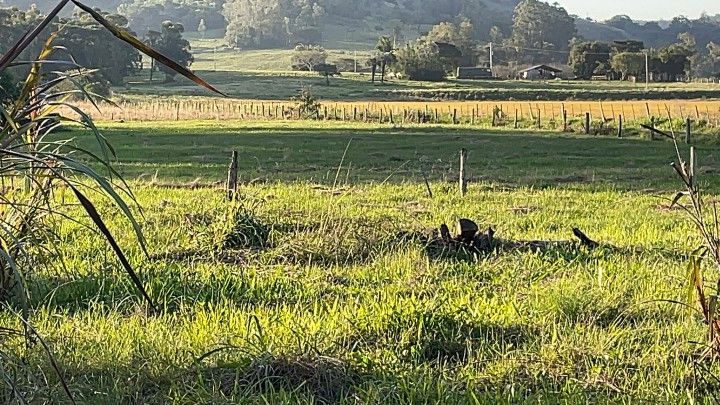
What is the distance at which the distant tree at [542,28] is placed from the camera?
157m

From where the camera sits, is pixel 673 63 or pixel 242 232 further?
pixel 673 63

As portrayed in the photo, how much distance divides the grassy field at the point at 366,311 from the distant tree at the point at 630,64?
286ft

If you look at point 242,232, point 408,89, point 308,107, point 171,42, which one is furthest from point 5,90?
point 171,42

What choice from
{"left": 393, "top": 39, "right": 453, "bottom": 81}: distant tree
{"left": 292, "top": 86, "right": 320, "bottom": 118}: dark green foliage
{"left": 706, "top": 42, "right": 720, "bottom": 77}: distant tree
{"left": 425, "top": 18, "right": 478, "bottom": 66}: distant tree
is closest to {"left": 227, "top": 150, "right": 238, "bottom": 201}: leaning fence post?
{"left": 292, "top": 86, "right": 320, "bottom": 118}: dark green foliage

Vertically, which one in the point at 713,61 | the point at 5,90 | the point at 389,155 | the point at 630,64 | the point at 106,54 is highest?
the point at 106,54

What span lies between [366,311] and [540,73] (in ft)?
364

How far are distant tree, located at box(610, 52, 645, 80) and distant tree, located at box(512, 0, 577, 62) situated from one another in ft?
191

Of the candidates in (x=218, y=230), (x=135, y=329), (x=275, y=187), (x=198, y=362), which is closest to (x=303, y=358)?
(x=198, y=362)

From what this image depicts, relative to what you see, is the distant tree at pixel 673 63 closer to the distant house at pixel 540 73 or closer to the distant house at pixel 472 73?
the distant house at pixel 540 73

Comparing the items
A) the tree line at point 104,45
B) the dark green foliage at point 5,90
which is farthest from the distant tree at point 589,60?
the dark green foliage at point 5,90

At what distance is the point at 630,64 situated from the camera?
9512 centimetres

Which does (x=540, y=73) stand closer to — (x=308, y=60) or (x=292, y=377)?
(x=308, y=60)

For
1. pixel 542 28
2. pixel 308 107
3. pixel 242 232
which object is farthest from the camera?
pixel 542 28

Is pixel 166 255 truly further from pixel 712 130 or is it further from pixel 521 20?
pixel 521 20
